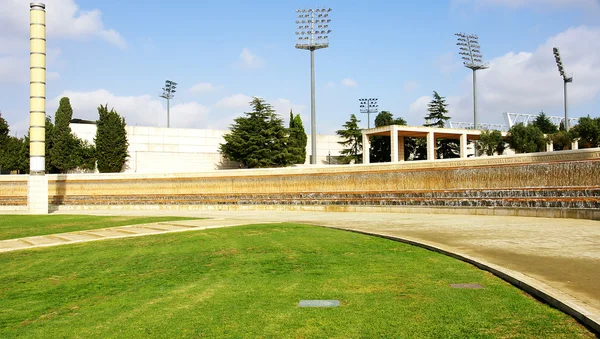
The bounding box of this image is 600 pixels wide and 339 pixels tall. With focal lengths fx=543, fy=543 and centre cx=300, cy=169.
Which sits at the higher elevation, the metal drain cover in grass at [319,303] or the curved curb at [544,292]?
the curved curb at [544,292]

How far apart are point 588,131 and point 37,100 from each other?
2088 inches

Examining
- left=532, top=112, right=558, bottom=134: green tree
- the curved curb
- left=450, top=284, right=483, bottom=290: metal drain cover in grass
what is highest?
left=532, top=112, right=558, bottom=134: green tree

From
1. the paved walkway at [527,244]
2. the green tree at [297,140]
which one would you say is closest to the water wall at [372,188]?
the paved walkway at [527,244]

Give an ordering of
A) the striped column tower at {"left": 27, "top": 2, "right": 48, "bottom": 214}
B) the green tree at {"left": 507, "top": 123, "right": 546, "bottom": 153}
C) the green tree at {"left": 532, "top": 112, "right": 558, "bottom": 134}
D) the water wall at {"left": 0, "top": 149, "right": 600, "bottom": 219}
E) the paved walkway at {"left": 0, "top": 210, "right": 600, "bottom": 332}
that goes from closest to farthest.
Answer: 1. the paved walkway at {"left": 0, "top": 210, "right": 600, "bottom": 332}
2. the water wall at {"left": 0, "top": 149, "right": 600, "bottom": 219}
3. the striped column tower at {"left": 27, "top": 2, "right": 48, "bottom": 214}
4. the green tree at {"left": 507, "top": 123, "right": 546, "bottom": 153}
5. the green tree at {"left": 532, "top": 112, "right": 558, "bottom": 134}

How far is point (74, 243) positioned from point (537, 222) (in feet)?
50.4

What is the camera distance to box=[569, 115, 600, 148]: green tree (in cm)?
5784

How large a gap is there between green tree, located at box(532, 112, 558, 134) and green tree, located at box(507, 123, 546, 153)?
14491mm

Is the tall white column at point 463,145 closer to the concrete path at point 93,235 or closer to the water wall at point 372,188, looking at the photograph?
the water wall at point 372,188

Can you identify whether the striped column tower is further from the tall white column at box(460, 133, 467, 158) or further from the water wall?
the tall white column at box(460, 133, 467, 158)

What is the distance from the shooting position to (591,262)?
9820mm

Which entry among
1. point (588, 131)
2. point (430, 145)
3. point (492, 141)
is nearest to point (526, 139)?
point (492, 141)

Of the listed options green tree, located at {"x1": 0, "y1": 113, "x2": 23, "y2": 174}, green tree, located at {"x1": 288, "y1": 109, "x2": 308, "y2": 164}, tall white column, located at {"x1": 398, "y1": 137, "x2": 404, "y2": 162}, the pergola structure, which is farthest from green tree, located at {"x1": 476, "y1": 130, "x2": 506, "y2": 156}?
green tree, located at {"x1": 0, "y1": 113, "x2": 23, "y2": 174}

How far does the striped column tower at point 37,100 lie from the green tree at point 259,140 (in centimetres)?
2381

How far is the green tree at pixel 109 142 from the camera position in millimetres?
55312
